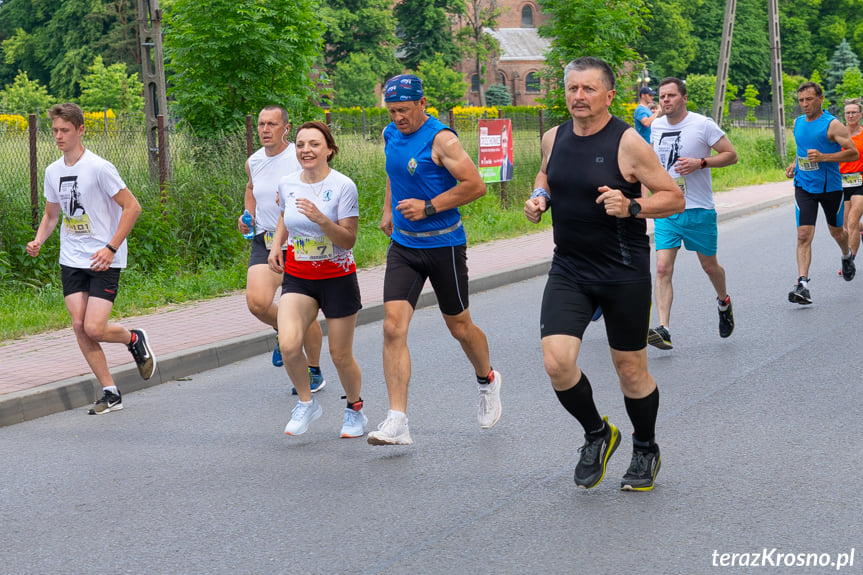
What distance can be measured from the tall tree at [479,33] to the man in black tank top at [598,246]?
82.6 m

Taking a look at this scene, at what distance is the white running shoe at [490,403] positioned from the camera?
246 inches

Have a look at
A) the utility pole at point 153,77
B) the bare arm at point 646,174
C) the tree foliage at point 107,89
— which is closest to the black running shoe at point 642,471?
the bare arm at point 646,174

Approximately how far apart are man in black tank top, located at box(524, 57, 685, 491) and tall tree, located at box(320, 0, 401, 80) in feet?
233

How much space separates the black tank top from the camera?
188 inches

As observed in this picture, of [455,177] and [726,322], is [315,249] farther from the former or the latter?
[726,322]

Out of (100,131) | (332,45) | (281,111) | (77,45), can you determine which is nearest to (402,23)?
(332,45)

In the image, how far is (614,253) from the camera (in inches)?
192

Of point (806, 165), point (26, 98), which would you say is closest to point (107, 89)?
point (26, 98)

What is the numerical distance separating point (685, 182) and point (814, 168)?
2667mm

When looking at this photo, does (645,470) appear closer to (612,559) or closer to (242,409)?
(612,559)

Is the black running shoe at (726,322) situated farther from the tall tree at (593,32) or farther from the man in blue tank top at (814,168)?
the tall tree at (593,32)

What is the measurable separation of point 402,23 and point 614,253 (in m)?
81.1

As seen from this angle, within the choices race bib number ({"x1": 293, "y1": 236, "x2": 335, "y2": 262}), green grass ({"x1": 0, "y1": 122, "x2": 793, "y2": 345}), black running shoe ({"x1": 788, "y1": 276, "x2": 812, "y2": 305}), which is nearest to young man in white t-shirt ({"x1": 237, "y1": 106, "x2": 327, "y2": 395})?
race bib number ({"x1": 293, "y1": 236, "x2": 335, "y2": 262})

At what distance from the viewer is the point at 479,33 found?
88750mm
